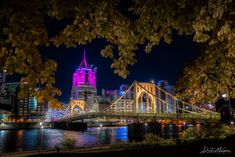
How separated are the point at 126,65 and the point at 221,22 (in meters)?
2.70

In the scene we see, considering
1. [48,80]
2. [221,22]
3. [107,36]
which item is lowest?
[48,80]

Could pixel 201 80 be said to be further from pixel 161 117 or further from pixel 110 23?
pixel 161 117

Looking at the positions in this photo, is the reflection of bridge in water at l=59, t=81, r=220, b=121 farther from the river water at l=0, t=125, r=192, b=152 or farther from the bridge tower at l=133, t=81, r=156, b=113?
the river water at l=0, t=125, r=192, b=152

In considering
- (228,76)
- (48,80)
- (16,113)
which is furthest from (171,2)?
(16,113)

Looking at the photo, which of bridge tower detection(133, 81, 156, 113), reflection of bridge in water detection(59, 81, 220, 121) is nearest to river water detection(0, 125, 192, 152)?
reflection of bridge in water detection(59, 81, 220, 121)

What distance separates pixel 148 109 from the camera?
89.9 metres

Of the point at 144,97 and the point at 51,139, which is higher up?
the point at 144,97

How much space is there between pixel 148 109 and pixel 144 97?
1003cm

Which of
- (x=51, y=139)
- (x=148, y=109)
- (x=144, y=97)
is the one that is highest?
(x=144, y=97)

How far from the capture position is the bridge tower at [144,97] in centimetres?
8588

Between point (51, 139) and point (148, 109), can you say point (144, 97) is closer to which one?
point (148, 109)

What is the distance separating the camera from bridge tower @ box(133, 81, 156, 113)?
8588cm

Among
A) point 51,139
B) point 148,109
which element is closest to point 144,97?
point 148,109

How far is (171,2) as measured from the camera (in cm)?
667
